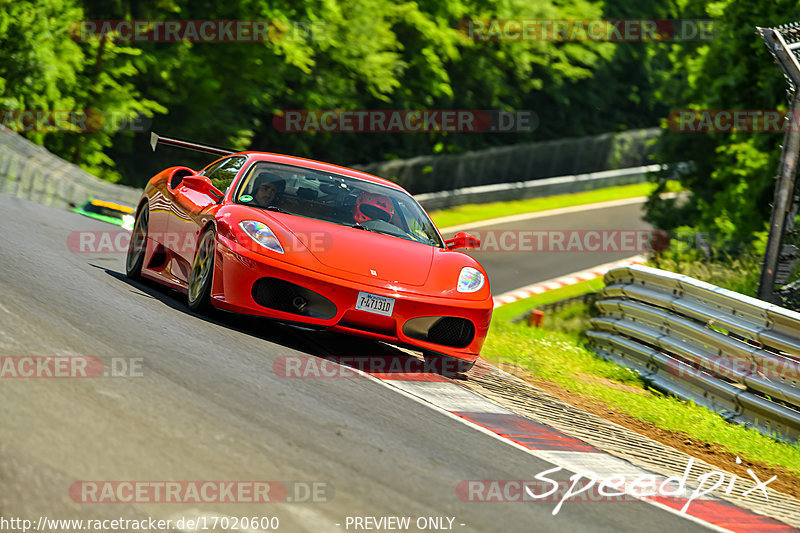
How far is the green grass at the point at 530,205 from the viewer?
3262 centimetres

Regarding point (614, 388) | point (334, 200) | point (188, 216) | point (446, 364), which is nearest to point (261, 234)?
point (334, 200)

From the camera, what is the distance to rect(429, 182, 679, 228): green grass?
3262 cm

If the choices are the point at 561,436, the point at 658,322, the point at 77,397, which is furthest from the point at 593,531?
the point at 658,322

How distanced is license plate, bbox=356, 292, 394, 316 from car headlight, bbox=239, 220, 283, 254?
649 millimetres

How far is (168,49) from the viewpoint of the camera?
91.8 ft

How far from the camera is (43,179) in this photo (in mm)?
18516

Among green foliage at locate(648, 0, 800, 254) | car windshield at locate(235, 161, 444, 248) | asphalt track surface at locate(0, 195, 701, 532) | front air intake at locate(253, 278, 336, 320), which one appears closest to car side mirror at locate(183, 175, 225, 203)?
car windshield at locate(235, 161, 444, 248)

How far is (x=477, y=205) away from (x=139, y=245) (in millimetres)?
27006

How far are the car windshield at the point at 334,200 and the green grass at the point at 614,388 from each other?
181 centimetres

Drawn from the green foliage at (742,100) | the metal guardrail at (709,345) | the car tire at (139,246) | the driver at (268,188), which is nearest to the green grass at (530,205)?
the green foliage at (742,100)

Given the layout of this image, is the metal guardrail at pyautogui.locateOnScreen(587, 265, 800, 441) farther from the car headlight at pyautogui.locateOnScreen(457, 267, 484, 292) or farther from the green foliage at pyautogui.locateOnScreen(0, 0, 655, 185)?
the green foliage at pyautogui.locateOnScreen(0, 0, 655, 185)

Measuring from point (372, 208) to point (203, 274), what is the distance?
1.50m

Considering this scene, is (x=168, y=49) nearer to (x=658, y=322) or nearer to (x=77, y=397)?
(x=658, y=322)

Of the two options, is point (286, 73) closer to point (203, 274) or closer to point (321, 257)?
point (203, 274)
